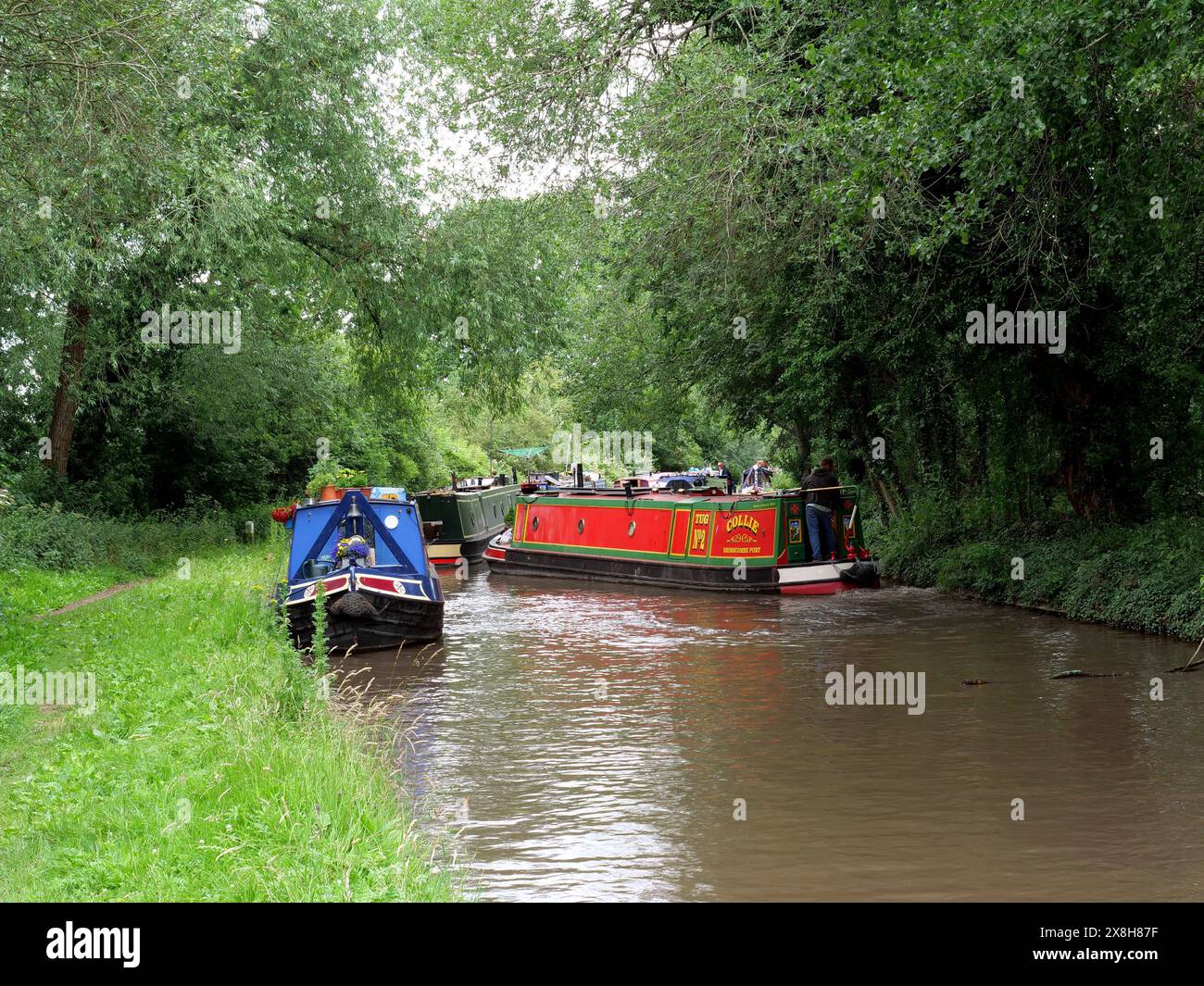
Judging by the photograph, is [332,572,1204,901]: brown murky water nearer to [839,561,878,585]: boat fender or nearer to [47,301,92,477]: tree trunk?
[839,561,878,585]: boat fender

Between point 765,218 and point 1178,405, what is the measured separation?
533 cm

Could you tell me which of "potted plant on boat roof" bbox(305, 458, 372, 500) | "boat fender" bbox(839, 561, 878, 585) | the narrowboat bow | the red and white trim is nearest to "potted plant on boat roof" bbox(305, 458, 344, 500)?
"potted plant on boat roof" bbox(305, 458, 372, 500)

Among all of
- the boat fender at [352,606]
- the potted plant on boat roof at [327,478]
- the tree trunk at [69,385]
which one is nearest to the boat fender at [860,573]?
the potted plant on boat roof at [327,478]

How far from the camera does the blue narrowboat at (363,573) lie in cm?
1377

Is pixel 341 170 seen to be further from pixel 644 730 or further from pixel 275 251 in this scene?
pixel 644 730

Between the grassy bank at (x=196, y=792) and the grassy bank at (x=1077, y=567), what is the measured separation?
8662mm

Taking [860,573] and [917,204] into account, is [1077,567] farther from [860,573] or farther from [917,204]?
[917,204]

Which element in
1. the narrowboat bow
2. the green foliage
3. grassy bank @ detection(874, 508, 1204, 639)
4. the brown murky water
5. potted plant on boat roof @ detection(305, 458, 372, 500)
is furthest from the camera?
potted plant on boat roof @ detection(305, 458, 372, 500)

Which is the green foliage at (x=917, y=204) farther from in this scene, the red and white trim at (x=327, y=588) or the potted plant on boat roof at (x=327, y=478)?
the potted plant on boat roof at (x=327, y=478)

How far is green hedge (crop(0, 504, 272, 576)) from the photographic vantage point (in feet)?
56.0

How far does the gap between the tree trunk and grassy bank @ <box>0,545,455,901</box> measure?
9.03 meters

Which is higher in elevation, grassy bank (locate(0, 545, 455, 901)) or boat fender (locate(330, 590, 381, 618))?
boat fender (locate(330, 590, 381, 618))
